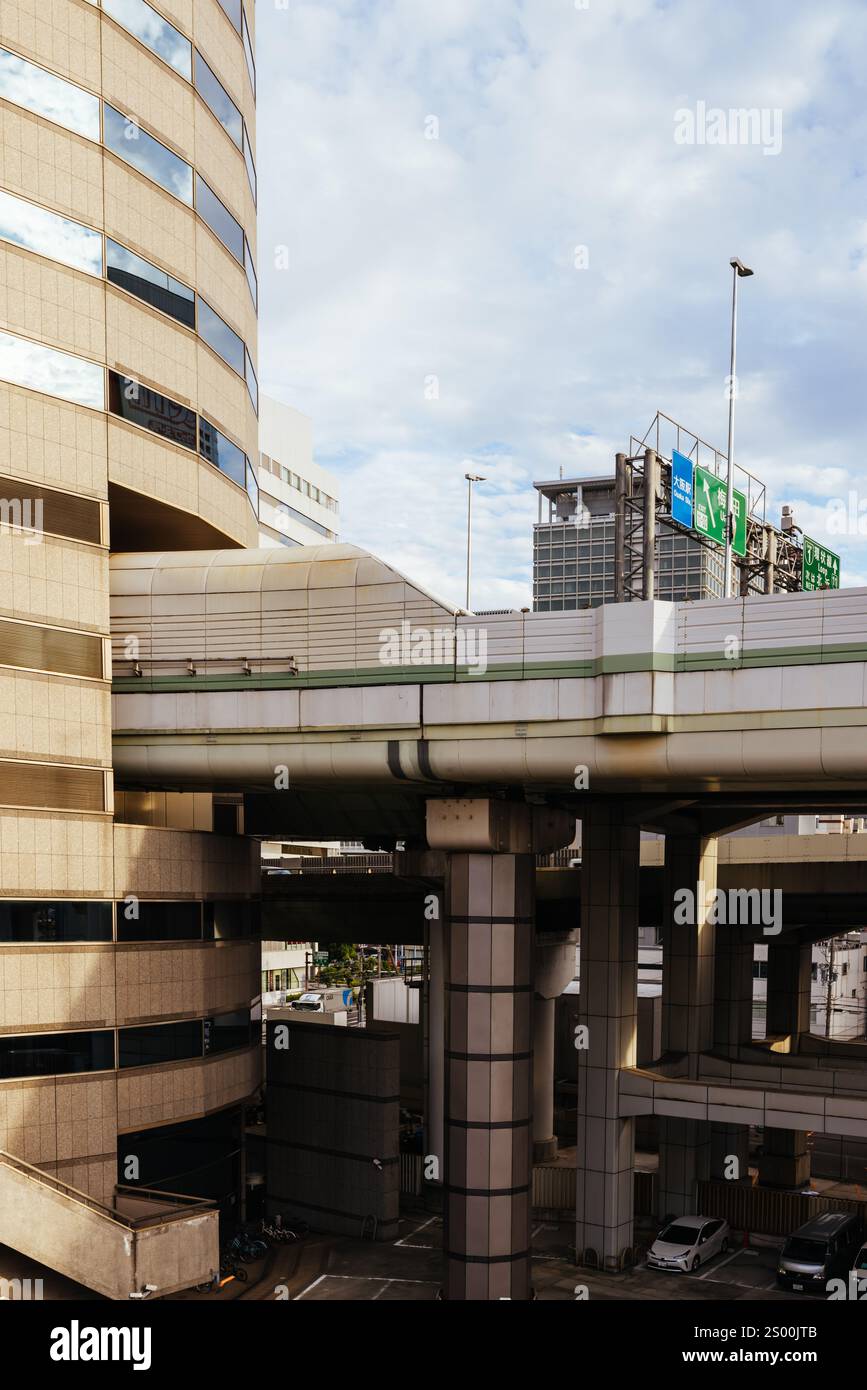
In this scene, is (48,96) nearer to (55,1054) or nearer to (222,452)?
(222,452)

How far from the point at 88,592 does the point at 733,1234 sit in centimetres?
3222

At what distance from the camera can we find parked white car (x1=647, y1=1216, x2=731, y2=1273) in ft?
134

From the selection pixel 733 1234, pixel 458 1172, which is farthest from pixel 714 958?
pixel 458 1172

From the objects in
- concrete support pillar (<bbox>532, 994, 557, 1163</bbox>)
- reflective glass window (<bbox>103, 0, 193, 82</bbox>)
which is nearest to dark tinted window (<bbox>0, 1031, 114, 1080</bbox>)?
reflective glass window (<bbox>103, 0, 193, 82</bbox>)

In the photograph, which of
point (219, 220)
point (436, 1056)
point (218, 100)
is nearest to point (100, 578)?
point (219, 220)

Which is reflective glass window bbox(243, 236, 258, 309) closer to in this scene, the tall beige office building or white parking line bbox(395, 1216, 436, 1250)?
the tall beige office building

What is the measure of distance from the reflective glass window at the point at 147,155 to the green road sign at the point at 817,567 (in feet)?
103

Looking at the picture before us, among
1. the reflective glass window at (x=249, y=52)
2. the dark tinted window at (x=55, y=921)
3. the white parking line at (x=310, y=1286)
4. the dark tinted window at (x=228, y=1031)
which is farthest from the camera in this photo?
the reflective glass window at (x=249, y=52)

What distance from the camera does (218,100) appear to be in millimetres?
39469

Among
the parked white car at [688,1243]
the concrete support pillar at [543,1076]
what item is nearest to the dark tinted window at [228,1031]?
the parked white car at [688,1243]

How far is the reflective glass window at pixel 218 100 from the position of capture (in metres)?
38.0

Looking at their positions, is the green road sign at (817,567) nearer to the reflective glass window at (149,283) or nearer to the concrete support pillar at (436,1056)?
the concrete support pillar at (436,1056)

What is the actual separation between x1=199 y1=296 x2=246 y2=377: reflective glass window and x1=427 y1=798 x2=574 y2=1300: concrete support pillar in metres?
15.8
